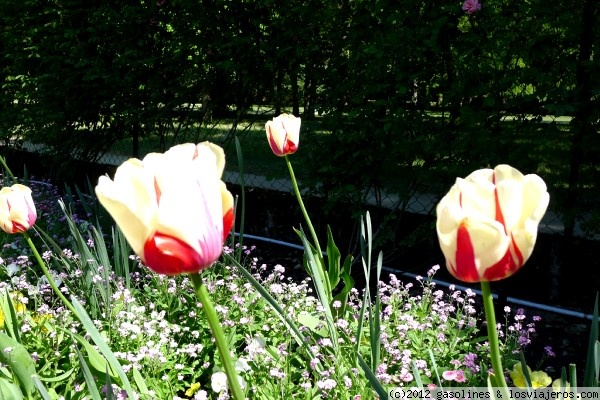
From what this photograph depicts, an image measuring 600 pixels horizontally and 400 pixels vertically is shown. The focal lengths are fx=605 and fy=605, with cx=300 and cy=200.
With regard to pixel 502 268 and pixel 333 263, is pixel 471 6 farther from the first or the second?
pixel 502 268

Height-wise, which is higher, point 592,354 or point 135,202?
point 135,202

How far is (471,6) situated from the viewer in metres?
2.83

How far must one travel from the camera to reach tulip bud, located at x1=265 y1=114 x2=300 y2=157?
194 cm

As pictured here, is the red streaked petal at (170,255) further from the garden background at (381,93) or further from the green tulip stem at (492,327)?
the garden background at (381,93)

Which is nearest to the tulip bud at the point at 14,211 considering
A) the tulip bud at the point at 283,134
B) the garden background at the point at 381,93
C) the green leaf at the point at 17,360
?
the green leaf at the point at 17,360

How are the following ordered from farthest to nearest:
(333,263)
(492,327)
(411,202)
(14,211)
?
1. (411,202)
2. (333,263)
3. (14,211)
4. (492,327)

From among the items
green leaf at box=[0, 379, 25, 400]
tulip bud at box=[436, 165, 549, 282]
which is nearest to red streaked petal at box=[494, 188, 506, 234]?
tulip bud at box=[436, 165, 549, 282]

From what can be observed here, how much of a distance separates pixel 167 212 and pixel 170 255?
5cm

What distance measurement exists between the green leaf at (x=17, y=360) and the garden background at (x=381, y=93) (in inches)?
83.9

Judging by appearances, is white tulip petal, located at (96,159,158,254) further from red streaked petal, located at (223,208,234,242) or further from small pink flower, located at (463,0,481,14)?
small pink flower, located at (463,0,481,14)

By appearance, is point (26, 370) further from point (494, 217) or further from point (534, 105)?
point (534, 105)

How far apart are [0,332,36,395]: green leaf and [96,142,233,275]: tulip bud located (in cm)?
107

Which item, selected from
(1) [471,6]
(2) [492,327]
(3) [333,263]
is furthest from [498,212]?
(1) [471,6]

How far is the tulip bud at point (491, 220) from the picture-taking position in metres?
0.69
